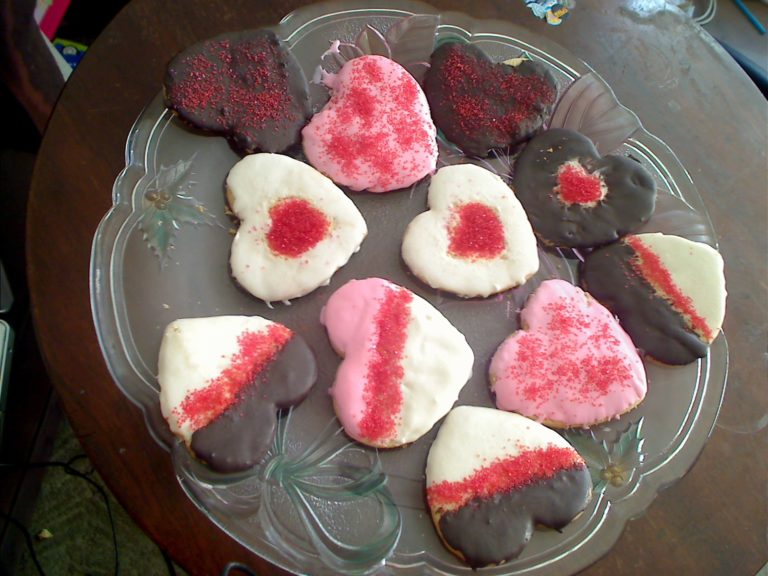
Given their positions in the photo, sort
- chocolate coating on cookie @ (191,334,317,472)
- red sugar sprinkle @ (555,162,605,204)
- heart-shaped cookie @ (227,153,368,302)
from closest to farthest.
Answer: chocolate coating on cookie @ (191,334,317,472) < heart-shaped cookie @ (227,153,368,302) < red sugar sprinkle @ (555,162,605,204)

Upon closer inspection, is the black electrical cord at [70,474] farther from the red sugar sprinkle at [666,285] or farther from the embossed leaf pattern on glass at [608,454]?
the red sugar sprinkle at [666,285]

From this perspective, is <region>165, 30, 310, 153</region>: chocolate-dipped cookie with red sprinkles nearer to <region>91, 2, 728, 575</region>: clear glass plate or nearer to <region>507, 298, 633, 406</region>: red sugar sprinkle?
<region>91, 2, 728, 575</region>: clear glass plate

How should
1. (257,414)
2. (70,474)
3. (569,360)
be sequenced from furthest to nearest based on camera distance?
(70,474), (569,360), (257,414)

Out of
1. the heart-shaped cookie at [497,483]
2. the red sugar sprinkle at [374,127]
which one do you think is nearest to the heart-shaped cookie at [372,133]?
the red sugar sprinkle at [374,127]

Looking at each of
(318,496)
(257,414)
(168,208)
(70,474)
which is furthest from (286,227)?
(70,474)

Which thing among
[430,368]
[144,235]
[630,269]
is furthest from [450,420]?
[144,235]

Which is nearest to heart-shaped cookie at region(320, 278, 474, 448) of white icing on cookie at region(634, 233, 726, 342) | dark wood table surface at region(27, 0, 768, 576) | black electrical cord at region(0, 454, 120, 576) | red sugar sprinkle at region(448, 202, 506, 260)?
red sugar sprinkle at region(448, 202, 506, 260)

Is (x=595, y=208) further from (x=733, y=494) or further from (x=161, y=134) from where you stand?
(x=161, y=134)

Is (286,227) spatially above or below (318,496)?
above

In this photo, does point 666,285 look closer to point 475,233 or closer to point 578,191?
point 578,191
